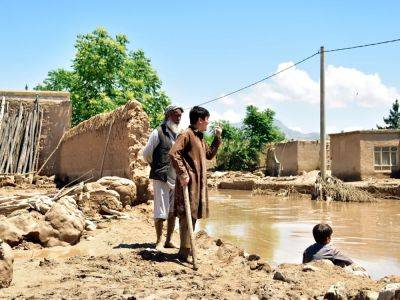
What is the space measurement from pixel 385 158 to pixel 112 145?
571 inches

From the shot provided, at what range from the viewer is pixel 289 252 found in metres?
6.21

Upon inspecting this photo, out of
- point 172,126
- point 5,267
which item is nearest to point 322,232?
point 172,126

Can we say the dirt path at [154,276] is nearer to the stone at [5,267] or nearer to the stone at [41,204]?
the stone at [5,267]

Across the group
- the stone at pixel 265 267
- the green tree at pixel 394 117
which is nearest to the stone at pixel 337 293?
the stone at pixel 265 267

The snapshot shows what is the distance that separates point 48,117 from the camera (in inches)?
539

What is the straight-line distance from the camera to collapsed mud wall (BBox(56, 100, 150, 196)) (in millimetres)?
8062

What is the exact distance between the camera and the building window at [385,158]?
65.7 ft

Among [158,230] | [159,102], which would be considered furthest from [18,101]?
[159,102]

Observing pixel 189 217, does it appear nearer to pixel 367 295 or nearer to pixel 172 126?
pixel 172 126

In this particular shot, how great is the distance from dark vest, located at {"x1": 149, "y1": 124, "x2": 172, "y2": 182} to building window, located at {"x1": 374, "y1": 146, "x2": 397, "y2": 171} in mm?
16832

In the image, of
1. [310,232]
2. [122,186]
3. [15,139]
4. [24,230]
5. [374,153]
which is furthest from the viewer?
[374,153]

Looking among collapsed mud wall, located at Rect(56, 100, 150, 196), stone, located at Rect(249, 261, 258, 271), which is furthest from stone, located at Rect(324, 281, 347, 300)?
collapsed mud wall, located at Rect(56, 100, 150, 196)

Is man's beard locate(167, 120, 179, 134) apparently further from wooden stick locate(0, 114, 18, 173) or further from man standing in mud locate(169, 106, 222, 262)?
wooden stick locate(0, 114, 18, 173)

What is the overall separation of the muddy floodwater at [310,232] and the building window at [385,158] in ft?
22.3
